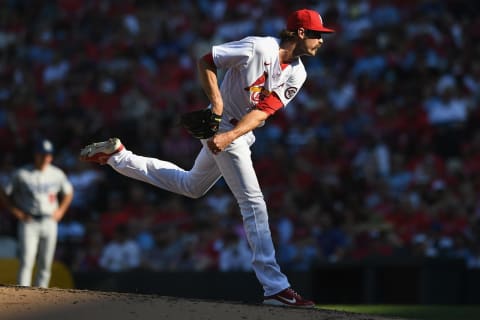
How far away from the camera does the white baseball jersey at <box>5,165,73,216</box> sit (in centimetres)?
1114

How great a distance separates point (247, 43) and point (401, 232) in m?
6.26

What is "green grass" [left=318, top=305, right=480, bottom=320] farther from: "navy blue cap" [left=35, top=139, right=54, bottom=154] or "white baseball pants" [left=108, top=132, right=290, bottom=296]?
"navy blue cap" [left=35, top=139, right=54, bottom=154]

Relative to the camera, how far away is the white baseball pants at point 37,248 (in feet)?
35.5

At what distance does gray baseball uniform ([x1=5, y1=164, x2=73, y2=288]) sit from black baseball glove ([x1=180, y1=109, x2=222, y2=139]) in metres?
4.48

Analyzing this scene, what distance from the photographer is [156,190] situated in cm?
1532

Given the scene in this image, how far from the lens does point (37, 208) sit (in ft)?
36.4

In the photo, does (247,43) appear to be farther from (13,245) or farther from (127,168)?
(13,245)

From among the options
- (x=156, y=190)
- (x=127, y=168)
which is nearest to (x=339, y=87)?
(x=156, y=190)

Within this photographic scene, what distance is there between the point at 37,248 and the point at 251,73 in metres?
4.87

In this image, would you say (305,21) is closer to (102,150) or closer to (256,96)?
(256,96)

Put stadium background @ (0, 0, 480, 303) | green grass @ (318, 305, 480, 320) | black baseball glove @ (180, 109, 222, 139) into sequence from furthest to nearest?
stadium background @ (0, 0, 480, 303), green grass @ (318, 305, 480, 320), black baseball glove @ (180, 109, 222, 139)

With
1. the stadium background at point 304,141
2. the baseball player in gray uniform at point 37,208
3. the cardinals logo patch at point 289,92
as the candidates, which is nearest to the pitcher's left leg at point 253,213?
the cardinals logo patch at point 289,92

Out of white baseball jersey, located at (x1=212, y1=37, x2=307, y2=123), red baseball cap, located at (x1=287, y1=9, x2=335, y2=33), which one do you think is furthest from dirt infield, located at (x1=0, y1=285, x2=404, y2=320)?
red baseball cap, located at (x1=287, y1=9, x2=335, y2=33)

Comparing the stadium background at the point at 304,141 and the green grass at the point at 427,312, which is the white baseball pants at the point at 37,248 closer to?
the stadium background at the point at 304,141
